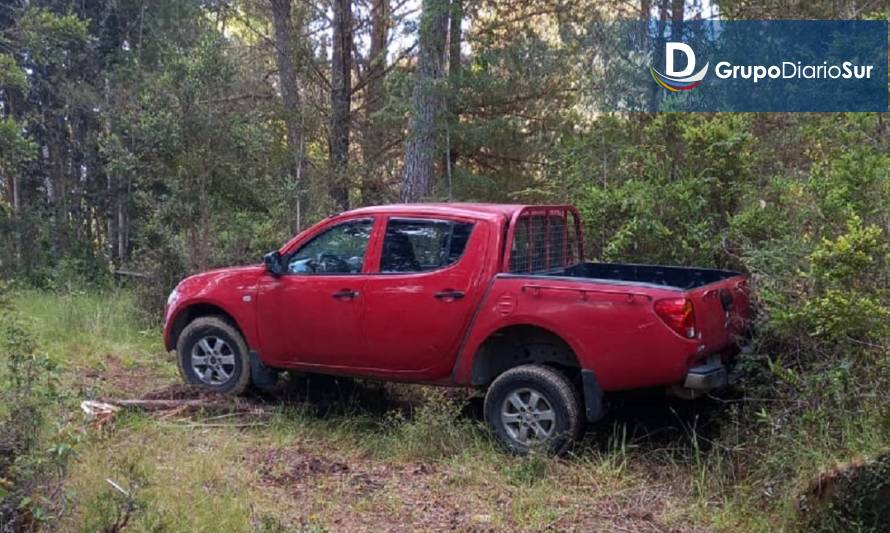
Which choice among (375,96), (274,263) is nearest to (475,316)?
(274,263)

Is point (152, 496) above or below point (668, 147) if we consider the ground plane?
below

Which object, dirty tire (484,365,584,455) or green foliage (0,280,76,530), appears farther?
dirty tire (484,365,584,455)

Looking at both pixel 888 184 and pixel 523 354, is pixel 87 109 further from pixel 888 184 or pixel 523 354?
pixel 888 184

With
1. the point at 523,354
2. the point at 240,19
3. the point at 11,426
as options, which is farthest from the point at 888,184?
the point at 240,19

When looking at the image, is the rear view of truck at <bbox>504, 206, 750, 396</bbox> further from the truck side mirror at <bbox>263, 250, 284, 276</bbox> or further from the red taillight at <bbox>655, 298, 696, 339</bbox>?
the truck side mirror at <bbox>263, 250, 284, 276</bbox>

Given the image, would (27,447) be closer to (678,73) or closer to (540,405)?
(540,405)

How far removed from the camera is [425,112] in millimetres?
11969

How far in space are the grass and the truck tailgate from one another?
574mm

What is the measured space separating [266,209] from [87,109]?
20.5ft

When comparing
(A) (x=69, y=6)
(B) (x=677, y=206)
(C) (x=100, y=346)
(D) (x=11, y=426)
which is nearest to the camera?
(D) (x=11, y=426)

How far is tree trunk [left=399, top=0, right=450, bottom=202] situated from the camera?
11773mm

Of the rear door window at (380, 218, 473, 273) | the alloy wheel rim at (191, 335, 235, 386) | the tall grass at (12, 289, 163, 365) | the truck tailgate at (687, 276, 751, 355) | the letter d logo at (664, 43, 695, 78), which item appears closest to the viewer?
the truck tailgate at (687, 276, 751, 355)

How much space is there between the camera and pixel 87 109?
15523 millimetres

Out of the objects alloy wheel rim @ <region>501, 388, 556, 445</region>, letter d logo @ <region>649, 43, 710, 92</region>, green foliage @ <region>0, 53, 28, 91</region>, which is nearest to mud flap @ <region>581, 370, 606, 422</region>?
alloy wheel rim @ <region>501, 388, 556, 445</region>
